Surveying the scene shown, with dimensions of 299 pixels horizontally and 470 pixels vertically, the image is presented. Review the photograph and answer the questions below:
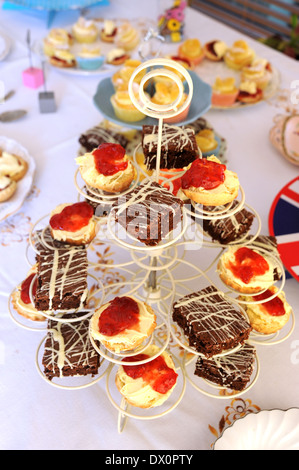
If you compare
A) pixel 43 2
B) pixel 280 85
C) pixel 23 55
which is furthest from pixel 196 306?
pixel 43 2

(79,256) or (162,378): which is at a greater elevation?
(79,256)

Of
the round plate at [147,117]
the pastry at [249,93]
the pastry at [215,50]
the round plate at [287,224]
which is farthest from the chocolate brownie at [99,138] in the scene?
the pastry at [215,50]

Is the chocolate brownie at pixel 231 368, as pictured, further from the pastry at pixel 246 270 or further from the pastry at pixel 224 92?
the pastry at pixel 224 92

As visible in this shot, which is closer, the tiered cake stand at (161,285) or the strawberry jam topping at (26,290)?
the tiered cake stand at (161,285)

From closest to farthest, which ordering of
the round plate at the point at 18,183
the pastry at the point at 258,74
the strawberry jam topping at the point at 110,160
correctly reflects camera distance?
the strawberry jam topping at the point at 110,160, the round plate at the point at 18,183, the pastry at the point at 258,74

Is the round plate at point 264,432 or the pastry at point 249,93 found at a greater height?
the pastry at point 249,93

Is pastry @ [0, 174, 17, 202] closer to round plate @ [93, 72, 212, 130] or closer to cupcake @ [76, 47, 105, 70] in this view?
round plate @ [93, 72, 212, 130]

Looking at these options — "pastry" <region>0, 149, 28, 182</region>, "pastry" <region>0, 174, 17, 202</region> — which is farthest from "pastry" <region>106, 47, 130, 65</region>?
"pastry" <region>0, 174, 17, 202</region>
